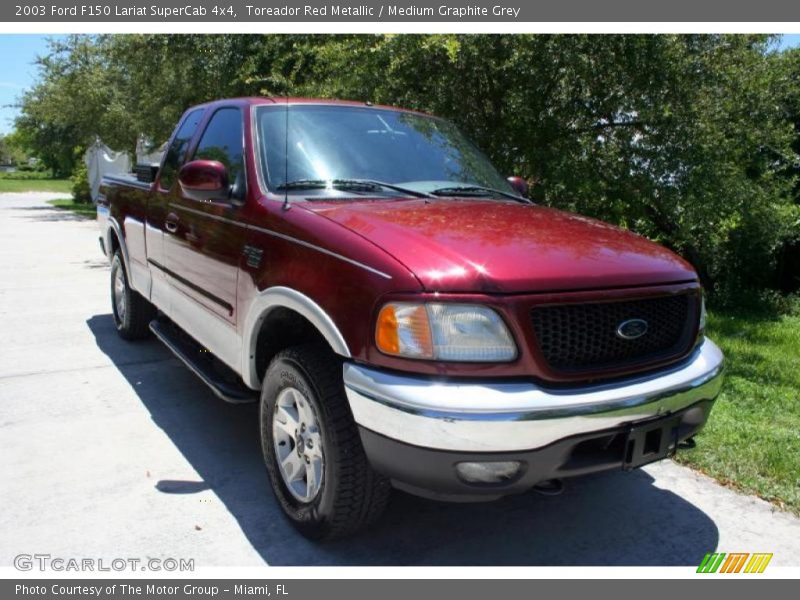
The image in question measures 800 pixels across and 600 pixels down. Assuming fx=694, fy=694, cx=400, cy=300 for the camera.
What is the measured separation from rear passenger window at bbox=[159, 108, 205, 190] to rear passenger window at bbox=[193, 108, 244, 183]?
0.30 m

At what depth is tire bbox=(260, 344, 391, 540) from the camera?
2.72 meters

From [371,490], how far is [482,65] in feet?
16.6

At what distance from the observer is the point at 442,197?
11.6ft

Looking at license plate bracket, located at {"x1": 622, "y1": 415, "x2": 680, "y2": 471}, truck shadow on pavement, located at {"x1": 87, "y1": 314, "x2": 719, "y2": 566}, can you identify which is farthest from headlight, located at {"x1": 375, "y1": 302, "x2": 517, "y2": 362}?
truck shadow on pavement, located at {"x1": 87, "y1": 314, "x2": 719, "y2": 566}

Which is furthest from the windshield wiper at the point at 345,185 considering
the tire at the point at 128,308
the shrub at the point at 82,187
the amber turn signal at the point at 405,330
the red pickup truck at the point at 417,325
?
the shrub at the point at 82,187

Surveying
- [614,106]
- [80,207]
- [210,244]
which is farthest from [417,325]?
[80,207]

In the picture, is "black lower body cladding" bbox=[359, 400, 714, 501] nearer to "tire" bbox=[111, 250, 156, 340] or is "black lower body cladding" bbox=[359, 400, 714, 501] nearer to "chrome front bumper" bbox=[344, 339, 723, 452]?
"chrome front bumper" bbox=[344, 339, 723, 452]

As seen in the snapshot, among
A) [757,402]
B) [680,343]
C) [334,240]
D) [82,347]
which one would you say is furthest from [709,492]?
[82,347]

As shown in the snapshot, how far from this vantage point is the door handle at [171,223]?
440 centimetres

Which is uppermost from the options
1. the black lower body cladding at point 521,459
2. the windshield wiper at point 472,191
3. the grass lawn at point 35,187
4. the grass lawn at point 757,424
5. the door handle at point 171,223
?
the windshield wiper at point 472,191

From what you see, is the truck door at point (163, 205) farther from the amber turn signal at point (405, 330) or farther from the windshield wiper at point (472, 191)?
the amber turn signal at point (405, 330)

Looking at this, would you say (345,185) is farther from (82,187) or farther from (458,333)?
(82,187)

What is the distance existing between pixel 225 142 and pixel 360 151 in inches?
35.5

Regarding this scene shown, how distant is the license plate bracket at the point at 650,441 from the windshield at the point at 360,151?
5.35 feet
